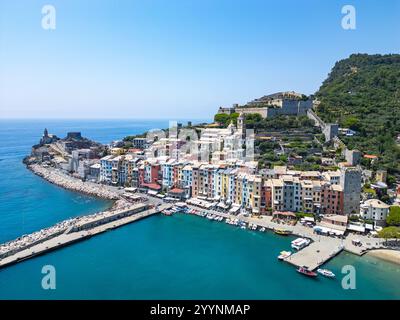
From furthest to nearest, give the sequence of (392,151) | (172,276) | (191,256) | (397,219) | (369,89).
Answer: (369,89), (392,151), (397,219), (191,256), (172,276)

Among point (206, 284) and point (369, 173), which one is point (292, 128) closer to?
point (369, 173)

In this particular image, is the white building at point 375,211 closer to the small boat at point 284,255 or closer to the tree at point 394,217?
the tree at point 394,217

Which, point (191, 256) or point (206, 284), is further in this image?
point (191, 256)

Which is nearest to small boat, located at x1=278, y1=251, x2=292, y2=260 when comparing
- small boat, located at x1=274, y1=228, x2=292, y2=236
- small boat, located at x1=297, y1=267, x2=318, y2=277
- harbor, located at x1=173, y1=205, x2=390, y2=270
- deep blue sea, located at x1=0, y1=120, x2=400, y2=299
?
harbor, located at x1=173, y1=205, x2=390, y2=270

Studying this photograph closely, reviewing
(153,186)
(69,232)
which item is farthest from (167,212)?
(69,232)

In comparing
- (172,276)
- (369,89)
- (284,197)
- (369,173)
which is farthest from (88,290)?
(369,89)

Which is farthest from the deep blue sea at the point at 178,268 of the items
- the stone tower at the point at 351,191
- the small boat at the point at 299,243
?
the stone tower at the point at 351,191
